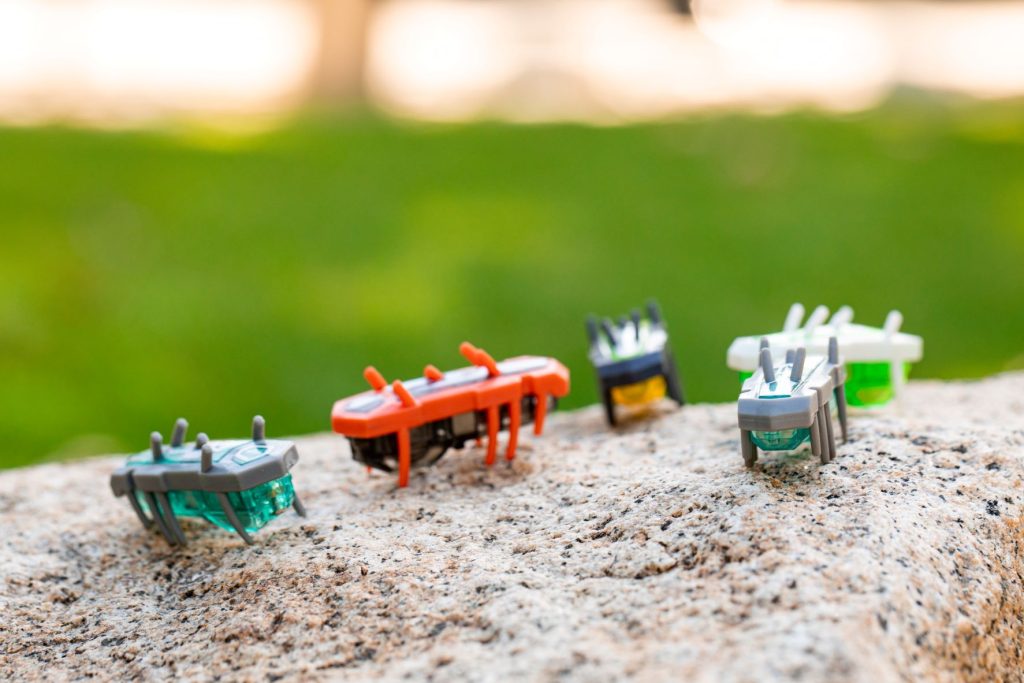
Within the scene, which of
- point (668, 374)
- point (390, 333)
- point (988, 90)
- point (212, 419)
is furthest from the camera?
point (988, 90)

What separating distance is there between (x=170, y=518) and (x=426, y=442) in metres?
0.56

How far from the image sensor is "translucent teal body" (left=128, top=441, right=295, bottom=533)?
2.27 meters

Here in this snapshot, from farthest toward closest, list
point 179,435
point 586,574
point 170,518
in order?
point 179,435 < point 170,518 < point 586,574

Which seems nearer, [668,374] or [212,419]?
[668,374]

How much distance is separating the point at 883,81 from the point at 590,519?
6.89 m

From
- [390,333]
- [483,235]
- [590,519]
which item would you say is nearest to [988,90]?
[483,235]

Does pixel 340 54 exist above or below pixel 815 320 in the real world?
above

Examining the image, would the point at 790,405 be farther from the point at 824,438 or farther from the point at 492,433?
the point at 492,433

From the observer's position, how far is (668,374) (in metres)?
2.84

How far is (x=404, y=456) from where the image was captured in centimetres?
248

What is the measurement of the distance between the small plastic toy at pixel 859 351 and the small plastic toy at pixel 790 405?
320mm

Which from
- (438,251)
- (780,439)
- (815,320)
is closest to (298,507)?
(780,439)

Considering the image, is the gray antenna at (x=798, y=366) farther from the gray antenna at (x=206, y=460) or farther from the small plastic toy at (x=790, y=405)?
the gray antenna at (x=206, y=460)

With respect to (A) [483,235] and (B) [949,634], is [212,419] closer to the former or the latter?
(A) [483,235]
